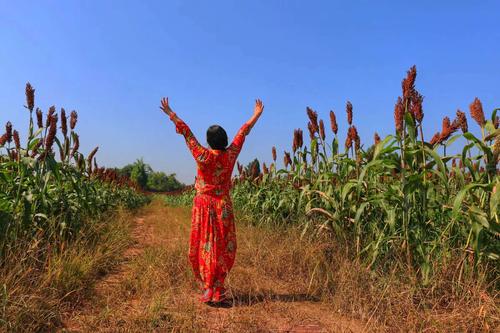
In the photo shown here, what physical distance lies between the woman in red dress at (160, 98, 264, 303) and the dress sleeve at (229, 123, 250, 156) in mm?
13

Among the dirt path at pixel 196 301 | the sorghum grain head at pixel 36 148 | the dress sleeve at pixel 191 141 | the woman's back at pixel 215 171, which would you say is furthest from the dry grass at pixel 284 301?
the sorghum grain head at pixel 36 148

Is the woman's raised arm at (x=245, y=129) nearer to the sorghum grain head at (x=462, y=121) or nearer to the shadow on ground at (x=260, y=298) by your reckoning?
the shadow on ground at (x=260, y=298)

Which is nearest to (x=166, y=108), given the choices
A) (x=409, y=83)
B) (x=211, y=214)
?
(x=211, y=214)

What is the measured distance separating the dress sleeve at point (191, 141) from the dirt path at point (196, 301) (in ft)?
3.79

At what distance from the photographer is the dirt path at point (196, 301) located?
2.44 metres

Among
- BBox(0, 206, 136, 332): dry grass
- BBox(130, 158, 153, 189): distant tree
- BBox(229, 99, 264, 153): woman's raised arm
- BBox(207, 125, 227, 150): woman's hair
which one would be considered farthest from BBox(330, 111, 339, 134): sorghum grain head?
BBox(130, 158, 153, 189): distant tree

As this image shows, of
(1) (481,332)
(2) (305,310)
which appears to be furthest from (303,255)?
(1) (481,332)

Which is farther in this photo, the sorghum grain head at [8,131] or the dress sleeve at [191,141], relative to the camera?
the sorghum grain head at [8,131]

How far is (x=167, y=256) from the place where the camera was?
159 inches

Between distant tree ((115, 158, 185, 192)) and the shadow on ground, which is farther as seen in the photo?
distant tree ((115, 158, 185, 192))

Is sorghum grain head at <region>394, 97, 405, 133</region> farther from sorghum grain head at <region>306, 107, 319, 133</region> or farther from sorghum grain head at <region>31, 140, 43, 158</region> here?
sorghum grain head at <region>31, 140, 43, 158</region>

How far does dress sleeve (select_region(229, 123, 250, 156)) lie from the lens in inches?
131

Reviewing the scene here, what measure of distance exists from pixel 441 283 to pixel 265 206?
3.77m

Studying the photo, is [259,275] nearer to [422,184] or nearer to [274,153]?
[422,184]
